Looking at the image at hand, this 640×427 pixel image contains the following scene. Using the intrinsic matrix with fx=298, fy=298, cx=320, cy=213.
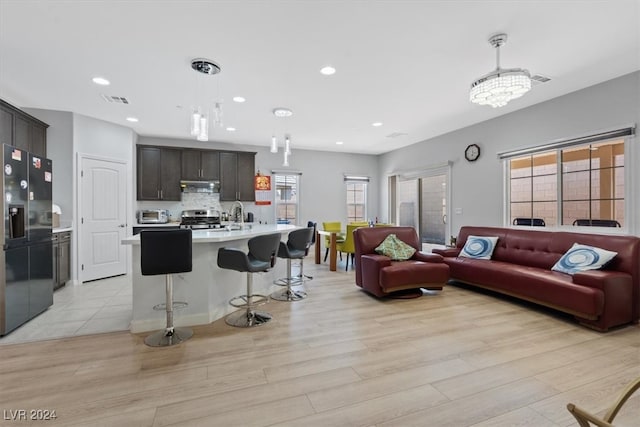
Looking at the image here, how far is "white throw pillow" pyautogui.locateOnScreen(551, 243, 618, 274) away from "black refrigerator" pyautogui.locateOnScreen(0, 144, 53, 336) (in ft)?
19.6

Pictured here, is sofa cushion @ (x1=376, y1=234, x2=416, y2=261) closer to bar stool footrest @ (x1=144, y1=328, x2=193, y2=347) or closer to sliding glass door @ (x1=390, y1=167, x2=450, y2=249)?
sliding glass door @ (x1=390, y1=167, x2=450, y2=249)

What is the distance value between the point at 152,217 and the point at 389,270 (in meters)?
5.01

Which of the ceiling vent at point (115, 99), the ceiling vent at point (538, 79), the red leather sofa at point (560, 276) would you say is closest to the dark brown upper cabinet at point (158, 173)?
the ceiling vent at point (115, 99)

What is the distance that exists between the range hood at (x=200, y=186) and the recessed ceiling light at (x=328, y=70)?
4128mm

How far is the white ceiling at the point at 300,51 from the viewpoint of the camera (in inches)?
93.7

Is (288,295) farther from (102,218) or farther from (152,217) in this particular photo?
(152,217)

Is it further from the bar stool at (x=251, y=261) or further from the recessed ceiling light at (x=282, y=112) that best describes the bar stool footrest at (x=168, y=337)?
the recessed ceiling light at (x=282, y=112)

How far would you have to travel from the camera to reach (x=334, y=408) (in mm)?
1847

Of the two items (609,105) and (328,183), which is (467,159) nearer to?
(609,105)

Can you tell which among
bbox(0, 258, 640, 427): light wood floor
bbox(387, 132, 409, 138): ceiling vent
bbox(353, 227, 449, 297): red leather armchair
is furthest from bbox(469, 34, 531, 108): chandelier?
bbox(387, 132, 409, 138): ceiling vent

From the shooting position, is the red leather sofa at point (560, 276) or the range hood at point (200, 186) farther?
the range hood at point (200, 186)

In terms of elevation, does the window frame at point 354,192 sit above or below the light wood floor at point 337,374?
above

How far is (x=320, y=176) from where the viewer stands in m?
8.04

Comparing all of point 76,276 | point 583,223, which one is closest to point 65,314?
point 76,276
